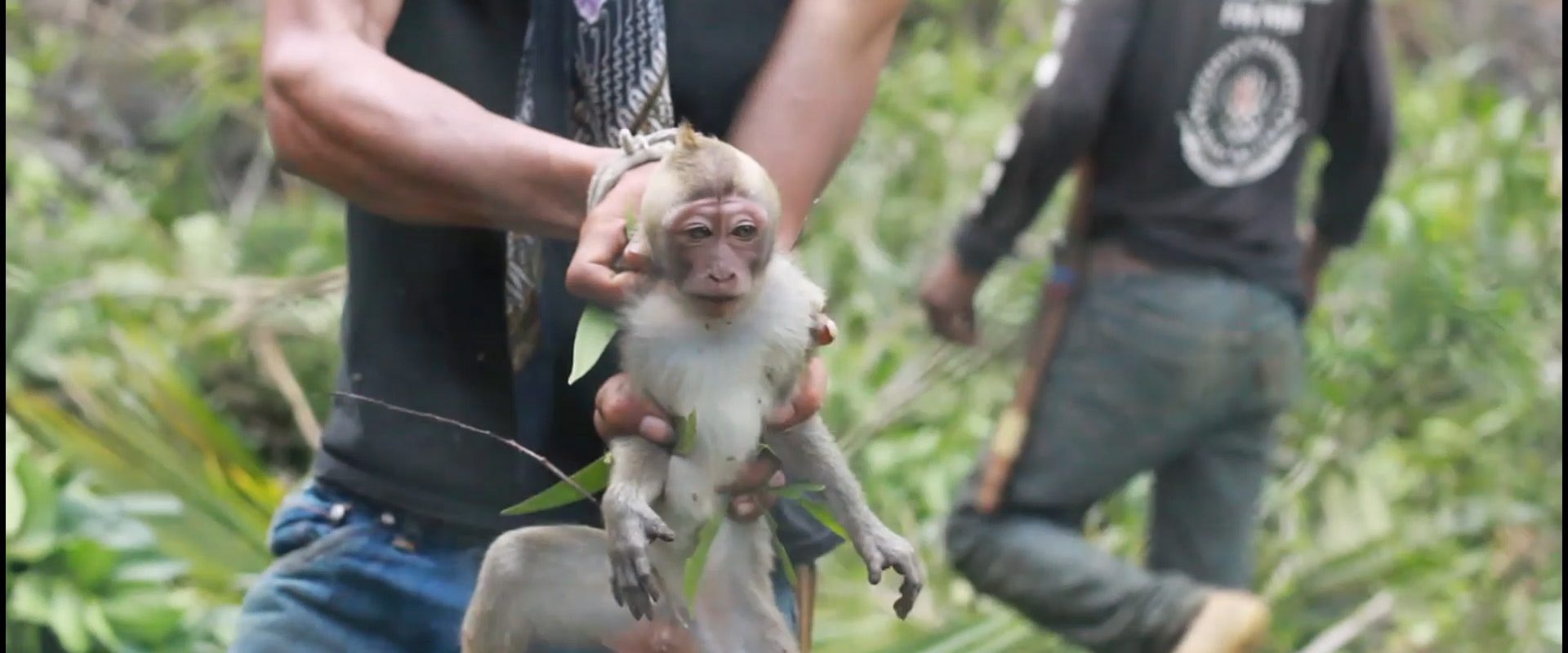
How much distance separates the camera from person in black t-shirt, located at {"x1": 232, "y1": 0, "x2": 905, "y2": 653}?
1.16 meters

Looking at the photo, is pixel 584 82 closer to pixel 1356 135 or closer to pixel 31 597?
pixel 31 597

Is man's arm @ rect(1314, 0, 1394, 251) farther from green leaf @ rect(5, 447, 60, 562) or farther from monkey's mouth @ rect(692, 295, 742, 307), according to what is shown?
monkey's mouth @ rect(692, 295, 742, 307)

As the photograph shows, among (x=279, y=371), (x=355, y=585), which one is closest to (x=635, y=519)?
(x=355, y=585)

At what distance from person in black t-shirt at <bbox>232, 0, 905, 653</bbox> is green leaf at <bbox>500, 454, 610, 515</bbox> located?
0.02 m

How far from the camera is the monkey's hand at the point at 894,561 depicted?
1.03 metres

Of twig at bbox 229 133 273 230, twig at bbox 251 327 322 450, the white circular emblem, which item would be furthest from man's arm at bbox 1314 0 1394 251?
twig at bbox 229 133 273 230

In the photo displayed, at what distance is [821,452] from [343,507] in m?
0.61

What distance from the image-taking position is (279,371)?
368 centimetres

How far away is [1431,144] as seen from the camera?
15.1 feet

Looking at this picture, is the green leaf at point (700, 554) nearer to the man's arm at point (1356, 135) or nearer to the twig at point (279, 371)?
the man's arm at point (1356, 135)

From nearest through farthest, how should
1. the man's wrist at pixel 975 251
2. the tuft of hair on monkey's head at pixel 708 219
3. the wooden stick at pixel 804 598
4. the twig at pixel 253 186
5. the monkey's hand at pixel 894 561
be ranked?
1. the tuft of hair on monkey's head at pixel 708 219
2. the monkey's hand at pixel 894 561
3. the wooden stick at pixel 804 598
4. the man's wrist at pixel 975 251
5. the twig at pixel 253 186

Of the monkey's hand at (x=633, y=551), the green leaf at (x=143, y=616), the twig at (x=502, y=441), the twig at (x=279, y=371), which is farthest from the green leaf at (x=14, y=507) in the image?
the monkey's hand at (x=633, y=551)

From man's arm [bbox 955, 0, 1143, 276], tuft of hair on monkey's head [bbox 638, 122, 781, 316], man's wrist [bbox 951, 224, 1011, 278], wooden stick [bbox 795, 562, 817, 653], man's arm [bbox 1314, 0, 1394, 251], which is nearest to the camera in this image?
tuft of hair on monkey's head [bbox 638, 122, 781, 316]

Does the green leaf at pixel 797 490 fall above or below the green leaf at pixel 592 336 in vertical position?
below
